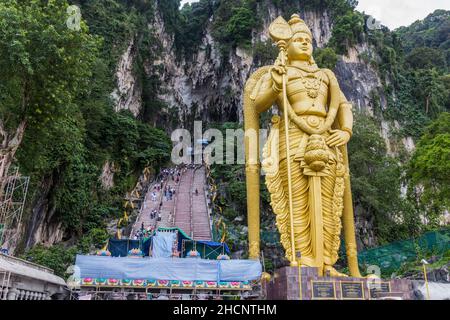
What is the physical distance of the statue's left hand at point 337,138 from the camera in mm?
6133

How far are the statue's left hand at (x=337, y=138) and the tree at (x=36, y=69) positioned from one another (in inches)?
189

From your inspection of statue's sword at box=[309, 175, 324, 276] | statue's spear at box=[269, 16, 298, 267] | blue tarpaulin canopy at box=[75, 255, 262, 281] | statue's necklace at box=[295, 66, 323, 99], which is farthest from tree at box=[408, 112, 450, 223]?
blue tarpaulin canopy at box=[75, 255, 262, 281]

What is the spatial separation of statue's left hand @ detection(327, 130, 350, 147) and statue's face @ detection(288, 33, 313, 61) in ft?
4.34

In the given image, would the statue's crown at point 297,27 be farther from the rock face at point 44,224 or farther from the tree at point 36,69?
the rock face at point 44,224

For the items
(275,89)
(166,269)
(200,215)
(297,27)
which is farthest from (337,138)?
(200,215)

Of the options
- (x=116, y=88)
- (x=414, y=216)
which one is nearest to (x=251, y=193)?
(x=414, y=216)

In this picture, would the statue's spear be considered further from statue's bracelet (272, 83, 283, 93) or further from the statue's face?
the statue's face

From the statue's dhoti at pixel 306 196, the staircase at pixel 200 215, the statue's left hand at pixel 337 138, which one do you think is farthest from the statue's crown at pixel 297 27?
the staircase at pixel 200 215

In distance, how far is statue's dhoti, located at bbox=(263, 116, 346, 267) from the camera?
575 centimetres

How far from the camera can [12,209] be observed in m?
10.4

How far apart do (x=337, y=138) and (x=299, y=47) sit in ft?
5.23

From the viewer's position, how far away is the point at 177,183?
19.6 m

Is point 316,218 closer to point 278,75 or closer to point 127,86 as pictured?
point 278,75

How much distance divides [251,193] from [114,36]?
60.5 feet
